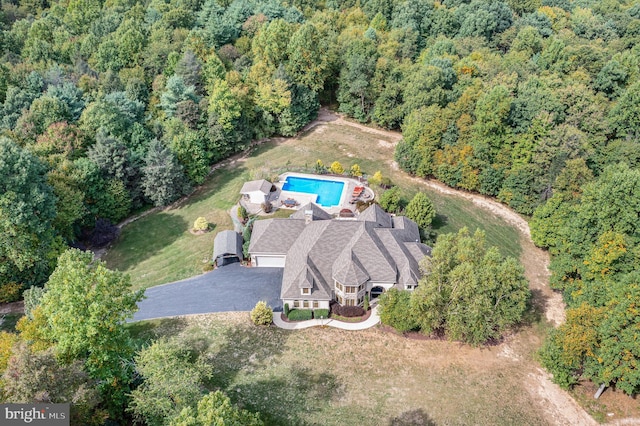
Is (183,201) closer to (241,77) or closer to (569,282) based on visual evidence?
(241,77)

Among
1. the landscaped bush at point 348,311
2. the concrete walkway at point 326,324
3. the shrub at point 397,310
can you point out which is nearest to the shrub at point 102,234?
the concrete walkway at point 326,324

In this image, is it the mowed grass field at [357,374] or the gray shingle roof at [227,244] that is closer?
the mowed grass field at [357,374]

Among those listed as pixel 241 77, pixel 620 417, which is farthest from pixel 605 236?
pixel 241 77

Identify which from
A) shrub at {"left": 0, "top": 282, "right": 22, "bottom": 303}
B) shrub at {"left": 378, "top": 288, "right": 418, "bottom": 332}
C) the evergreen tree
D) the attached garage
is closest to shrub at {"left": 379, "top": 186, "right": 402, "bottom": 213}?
the attached garage

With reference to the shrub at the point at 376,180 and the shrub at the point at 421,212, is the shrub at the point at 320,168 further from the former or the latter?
the shrub at the point at 421,212

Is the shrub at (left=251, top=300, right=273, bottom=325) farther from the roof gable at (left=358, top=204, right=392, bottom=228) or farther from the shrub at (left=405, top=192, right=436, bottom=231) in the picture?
the shrub at (left=405, top=192, right=436, bottom=231)

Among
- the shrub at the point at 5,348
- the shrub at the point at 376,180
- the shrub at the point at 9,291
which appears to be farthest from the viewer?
the shrub at the point at 376,180
